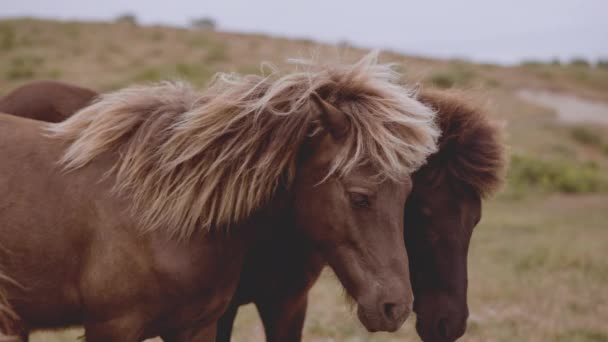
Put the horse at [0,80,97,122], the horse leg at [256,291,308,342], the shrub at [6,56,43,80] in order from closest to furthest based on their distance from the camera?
the horse leg at [256,291,308,342] < the horse at [0,80,97,122] < the shrub at [6,56,43,80]

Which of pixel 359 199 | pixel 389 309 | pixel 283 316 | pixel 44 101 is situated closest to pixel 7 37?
pixel 44 101

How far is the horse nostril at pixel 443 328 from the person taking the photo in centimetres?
356

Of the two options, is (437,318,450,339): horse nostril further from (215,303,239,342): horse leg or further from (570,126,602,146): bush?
(570,126,602,146): bush

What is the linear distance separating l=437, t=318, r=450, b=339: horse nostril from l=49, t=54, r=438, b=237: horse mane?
3.33ft

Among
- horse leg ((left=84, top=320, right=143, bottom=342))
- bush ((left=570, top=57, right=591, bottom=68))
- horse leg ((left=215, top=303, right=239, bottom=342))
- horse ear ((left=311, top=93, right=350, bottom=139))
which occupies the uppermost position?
horse ear ((left=311, top=93, right=350, bottom=139))

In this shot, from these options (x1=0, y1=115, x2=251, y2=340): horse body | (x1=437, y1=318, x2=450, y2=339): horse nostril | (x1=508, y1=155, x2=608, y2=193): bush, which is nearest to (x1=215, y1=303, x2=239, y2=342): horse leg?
(x1=0, y1=115, x2=251, y2=340): horse body

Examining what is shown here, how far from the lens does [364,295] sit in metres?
2.92

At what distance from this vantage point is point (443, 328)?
3.58 meters

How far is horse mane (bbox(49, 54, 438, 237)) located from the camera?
117 inches

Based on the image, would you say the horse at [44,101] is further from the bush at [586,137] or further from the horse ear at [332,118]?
Result: the bush at [586,137]

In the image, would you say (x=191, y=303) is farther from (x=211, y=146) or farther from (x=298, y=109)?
(x=298, y=109)

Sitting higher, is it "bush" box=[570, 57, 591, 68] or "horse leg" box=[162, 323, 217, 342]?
"horse leg" box=[162, 323, 217, 342]

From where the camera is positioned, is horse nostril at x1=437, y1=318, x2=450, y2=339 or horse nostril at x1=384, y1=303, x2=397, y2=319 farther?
horse nostril at x1=437, y1=318, x2=450, y2=339

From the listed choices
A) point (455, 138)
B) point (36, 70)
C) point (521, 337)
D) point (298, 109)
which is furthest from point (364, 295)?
point (36, 70)
